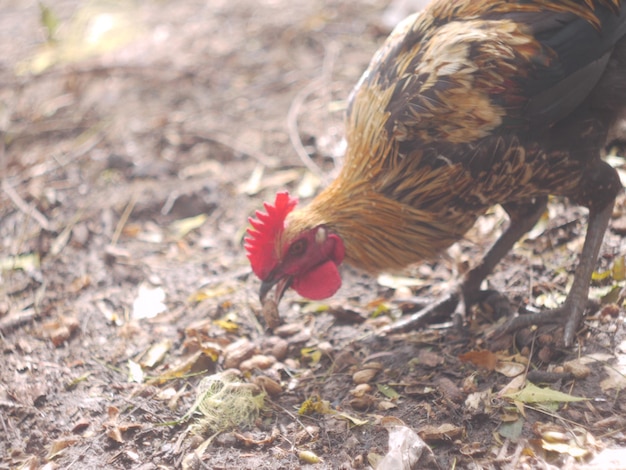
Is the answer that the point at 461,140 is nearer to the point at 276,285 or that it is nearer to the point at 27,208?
the point at 276,285

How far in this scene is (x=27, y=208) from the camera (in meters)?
5.04

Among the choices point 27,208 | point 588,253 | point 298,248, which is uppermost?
point 588,253

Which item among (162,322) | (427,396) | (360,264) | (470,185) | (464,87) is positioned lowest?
(162,322)

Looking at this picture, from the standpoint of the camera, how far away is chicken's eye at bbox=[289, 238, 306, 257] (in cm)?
343

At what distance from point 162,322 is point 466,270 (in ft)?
6.25

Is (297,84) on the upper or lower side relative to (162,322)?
upper

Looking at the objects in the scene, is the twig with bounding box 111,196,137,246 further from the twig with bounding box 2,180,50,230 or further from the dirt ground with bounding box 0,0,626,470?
the twig with bounding box 2,180,50,230

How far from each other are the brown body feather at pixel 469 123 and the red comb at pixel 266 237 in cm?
6

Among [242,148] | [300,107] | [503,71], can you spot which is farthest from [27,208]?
[503,71]

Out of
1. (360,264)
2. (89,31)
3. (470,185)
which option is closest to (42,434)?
(360,264)

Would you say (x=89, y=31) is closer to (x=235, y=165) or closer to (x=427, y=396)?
(x=235, y=165)

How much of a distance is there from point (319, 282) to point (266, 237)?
1.28 feet

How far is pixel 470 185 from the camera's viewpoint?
3262 millimetres

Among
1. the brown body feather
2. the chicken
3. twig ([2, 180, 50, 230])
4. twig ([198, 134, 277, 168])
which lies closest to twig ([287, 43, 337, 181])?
twig ([198, 134, 277, 168])
